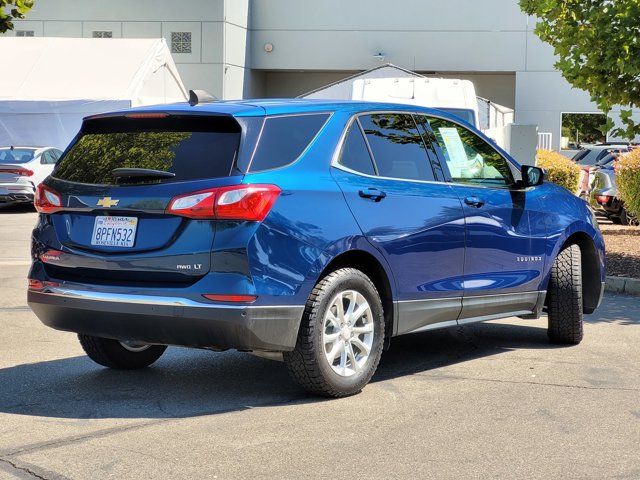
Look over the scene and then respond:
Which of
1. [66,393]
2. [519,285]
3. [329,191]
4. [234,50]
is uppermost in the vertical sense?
[234,50]

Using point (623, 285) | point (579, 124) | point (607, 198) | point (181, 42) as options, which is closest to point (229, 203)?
point (623, 285)

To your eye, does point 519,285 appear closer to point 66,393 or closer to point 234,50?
point 66,393

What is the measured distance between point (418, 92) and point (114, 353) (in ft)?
51.7

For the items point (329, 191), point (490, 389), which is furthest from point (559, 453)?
point (329, 191)

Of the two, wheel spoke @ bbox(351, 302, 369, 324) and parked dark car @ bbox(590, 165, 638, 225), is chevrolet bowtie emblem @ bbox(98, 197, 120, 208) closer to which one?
wheel spoke @ bbox(351, 302, 369, 324)

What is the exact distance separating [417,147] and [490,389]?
1.62m

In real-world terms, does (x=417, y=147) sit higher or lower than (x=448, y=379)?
higher

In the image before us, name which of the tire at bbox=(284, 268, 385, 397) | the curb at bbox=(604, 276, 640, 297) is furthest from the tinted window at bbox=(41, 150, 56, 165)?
the tire at bbox=(284, 268, 385, 397)

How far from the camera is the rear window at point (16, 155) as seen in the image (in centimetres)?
2555

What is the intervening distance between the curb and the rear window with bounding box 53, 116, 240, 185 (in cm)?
691

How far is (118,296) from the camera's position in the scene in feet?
20.0

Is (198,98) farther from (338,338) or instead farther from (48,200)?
(338,338)

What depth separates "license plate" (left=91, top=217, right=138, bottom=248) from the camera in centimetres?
614

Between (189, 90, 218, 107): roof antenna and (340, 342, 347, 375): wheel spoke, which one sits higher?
(189, 90, 218, 107): roof antenna
